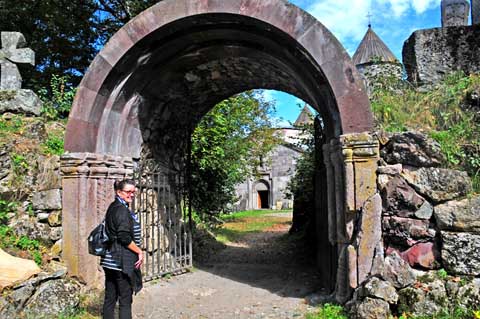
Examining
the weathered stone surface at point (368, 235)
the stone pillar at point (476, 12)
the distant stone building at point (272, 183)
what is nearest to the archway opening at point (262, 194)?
the distant stone building at point (272, 183)

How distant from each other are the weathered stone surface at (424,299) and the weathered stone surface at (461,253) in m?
0.20

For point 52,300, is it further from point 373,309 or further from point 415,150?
→ point 415,150

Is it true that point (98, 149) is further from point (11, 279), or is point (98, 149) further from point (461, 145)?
point (461, 145)

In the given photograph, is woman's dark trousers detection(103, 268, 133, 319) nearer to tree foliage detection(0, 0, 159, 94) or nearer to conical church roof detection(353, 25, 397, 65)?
tree foliage detection(0, 0, 159, 94)

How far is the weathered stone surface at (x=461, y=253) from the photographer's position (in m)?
3.43

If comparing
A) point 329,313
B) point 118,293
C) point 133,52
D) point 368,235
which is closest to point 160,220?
point 133,52

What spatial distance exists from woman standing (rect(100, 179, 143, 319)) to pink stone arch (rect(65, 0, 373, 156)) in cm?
185

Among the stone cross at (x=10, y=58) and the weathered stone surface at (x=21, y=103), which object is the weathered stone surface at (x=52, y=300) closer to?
the weathered stone surface at (x=21, y=103)

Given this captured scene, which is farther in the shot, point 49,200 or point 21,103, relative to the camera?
point 21,103

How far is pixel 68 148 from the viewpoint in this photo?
488 cm

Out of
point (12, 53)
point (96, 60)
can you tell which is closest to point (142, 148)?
point (96, 60)

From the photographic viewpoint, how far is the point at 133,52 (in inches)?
194

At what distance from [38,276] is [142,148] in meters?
2.51

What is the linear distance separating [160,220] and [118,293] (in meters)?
3.03
